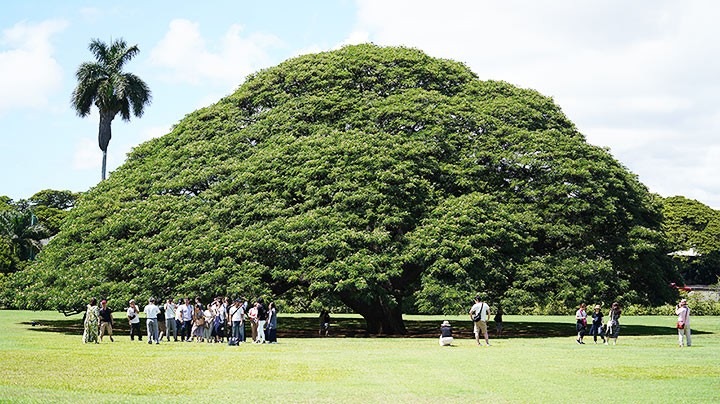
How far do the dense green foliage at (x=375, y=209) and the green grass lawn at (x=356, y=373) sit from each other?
6263mm

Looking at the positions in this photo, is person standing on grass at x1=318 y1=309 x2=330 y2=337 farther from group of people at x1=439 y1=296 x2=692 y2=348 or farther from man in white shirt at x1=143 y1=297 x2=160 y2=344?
man in white shirt at x1=143 y1=297 x2=160 y2=344

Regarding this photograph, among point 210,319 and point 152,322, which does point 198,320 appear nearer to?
point 210,319

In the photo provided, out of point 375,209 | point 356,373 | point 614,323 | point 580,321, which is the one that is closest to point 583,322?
point 580,321

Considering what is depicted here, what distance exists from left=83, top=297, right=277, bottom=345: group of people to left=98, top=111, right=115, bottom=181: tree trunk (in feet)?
133

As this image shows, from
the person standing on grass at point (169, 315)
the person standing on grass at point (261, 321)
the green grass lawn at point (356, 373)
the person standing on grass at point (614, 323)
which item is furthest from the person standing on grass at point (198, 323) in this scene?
the person standing on grass at point (614, 323)

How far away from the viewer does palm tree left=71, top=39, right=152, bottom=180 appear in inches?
2618

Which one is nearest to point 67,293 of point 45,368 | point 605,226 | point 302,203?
point 302,203

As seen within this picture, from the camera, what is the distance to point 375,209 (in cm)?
3334

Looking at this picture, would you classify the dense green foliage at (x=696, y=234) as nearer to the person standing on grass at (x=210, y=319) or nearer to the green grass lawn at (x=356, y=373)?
the green grass lawn at (x=356, y=373)

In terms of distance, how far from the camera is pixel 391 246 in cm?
3266

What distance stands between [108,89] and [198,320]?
42817mm

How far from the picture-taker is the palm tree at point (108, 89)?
6650cm

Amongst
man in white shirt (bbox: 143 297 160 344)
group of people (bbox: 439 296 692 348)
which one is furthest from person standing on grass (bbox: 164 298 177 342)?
group of people (bbox: 439 296 692 348)

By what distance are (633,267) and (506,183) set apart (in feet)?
24.8
